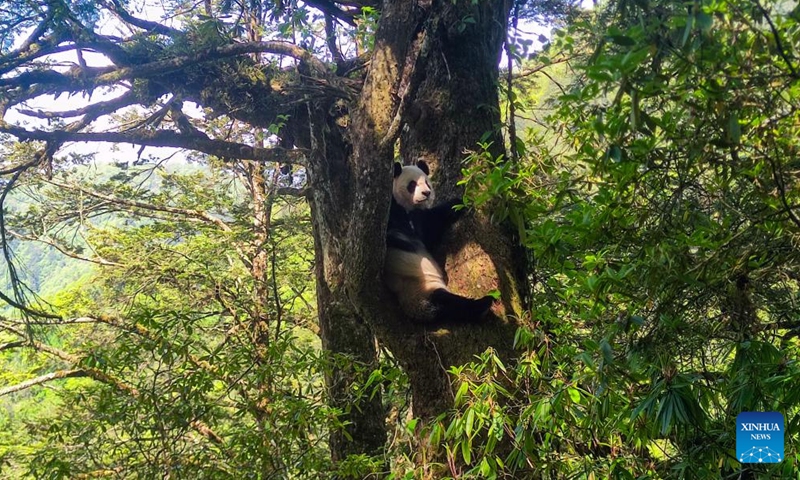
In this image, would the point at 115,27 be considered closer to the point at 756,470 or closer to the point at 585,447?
the point at 585,447

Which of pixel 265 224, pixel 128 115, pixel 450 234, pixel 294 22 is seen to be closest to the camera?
pixel 450 234

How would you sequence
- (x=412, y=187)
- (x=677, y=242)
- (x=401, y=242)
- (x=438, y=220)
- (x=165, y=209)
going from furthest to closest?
(x=165, y=209)
(x=412, y=187)
(x=401, y=242)
(x=438, y=220)
(x=677, y=242)

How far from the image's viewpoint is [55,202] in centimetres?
1014

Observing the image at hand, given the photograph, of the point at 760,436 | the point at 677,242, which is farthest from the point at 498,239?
the point at 760,436

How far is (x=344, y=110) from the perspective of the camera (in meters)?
5.67

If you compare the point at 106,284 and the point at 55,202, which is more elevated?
the point at 55,202

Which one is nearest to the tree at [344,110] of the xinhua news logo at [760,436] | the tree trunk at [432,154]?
the tree trunk at [432,154]

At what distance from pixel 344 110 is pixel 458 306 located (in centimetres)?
302

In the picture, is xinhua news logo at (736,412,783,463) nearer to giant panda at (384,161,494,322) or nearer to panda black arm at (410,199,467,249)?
giant panda at (384,161,494,322)

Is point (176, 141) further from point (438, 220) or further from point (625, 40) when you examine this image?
point (625, 40)

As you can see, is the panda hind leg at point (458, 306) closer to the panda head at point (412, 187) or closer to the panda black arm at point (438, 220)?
the panda black arm at point (438, 220)

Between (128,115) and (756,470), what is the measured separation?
11441 mm

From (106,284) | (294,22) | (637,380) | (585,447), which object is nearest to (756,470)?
(637,380)

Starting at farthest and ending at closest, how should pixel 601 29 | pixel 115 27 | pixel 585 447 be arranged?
pixel 115 27
pixel 585 447
pixel 601 29
